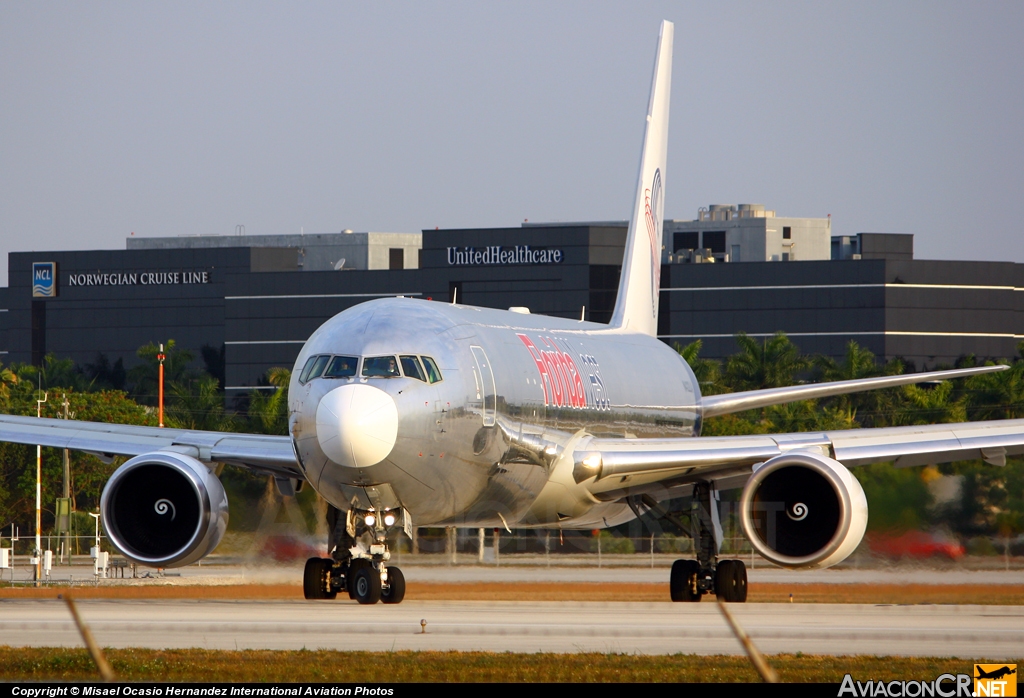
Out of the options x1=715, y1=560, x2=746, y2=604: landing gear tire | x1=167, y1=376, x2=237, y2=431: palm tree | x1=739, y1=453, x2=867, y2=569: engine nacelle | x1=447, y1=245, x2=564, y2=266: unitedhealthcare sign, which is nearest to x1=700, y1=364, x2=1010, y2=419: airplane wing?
x1=715, y1=560, x2=746, y2=604: landing gear tire

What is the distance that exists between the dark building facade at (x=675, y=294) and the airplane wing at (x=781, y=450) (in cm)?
8062

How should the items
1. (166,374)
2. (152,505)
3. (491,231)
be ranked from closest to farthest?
(152,505) < (166,374) < (491,231)

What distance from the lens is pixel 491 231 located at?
110m

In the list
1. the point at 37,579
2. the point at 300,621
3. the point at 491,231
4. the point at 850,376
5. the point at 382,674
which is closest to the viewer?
the point at 382,674

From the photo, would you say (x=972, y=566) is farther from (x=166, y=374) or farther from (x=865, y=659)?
(x=166, y=374)

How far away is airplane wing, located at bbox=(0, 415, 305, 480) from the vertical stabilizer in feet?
34.3

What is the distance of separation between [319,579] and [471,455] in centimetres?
332

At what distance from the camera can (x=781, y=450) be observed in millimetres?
23453

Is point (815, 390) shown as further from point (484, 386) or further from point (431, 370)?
point (431, 370)

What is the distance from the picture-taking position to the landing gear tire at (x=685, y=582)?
2525cm

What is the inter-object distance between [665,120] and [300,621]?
1942cm

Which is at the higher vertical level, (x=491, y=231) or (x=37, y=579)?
(x=491, y=231)

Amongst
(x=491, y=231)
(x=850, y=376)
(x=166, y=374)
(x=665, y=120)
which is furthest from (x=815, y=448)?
(x=491, y=231)

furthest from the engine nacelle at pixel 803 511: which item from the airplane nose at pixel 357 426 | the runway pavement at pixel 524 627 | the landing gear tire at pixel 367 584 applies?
the airplane nose at pixel 357 426
